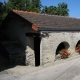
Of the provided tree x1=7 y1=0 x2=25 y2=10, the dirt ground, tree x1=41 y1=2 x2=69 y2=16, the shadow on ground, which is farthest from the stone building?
tree x1=41 y1=2 x2=69 y2=16

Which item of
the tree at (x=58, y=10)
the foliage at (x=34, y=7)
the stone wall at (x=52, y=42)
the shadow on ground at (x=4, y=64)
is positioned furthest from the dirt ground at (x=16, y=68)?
the tree at (x=58, y=10)

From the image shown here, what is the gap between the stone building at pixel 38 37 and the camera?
12.9 meters

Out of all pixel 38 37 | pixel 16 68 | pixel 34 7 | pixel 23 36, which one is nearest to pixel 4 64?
pixel 16 68

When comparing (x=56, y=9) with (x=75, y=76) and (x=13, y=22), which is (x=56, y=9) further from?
(x=75, y=76)

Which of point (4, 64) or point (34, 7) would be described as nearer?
point (4, 64)

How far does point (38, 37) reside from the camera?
13.1 m

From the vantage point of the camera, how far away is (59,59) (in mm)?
14422

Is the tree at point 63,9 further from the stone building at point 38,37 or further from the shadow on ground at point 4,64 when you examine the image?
the shadow on ground at point 4,64

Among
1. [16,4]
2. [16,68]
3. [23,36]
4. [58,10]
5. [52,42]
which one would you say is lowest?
[16,68]

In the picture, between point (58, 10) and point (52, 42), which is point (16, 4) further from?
point (52, 42)

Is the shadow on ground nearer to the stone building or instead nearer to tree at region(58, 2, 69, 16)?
the stone building

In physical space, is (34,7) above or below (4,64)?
above

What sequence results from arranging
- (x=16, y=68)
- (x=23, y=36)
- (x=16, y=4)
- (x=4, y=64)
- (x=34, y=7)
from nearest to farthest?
1. (x=16, y=68)
2. (x=4, y=64)
3. (x=23, y=36)
4. (x=16, y=4)
5. (x=34, y=7)

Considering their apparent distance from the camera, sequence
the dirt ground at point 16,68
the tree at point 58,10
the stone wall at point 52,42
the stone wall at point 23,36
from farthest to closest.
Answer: the tree at point 58,10
the stone wall at point 23,36
the stone wall at point 52,42
the dirt ground at point 16,68
